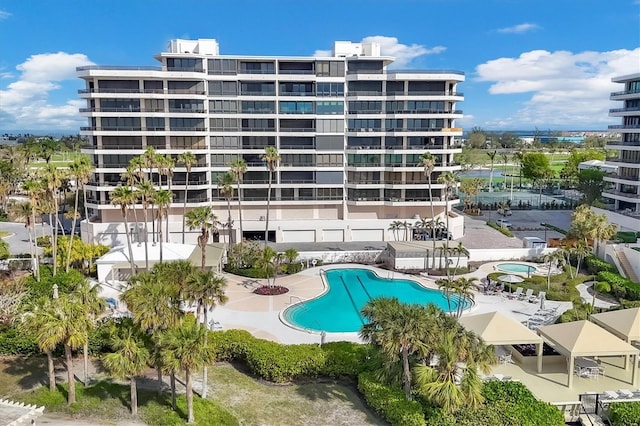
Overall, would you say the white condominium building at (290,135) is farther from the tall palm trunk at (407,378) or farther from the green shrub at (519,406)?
the tall palm trunk at (407,378)

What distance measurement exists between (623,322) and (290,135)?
38175 mm

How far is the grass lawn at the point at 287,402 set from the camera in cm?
2358

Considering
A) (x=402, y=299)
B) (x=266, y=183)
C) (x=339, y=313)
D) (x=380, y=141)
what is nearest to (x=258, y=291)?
(x=339, y=313)

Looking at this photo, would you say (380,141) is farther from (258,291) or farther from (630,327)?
(630,327)

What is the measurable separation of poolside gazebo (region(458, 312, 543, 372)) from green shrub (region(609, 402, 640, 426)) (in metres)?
3.96

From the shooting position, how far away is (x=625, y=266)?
44469mm

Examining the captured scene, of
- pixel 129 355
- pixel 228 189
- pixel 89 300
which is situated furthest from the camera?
pixel 228 189

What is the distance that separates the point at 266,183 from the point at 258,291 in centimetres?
1845

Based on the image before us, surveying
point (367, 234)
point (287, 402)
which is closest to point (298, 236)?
point (367, 234)

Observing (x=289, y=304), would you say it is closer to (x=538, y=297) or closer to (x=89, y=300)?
(x=89, y=300)

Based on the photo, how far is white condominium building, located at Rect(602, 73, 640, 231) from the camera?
196 feet

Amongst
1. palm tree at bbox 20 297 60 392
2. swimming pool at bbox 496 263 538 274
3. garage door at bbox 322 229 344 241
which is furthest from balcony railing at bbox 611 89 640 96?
palm tree at bbox 20 297 60 392

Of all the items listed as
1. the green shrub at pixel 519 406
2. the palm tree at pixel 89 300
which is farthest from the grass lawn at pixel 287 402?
the palm tree at pixel 89 300

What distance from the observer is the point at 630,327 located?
27.8m
